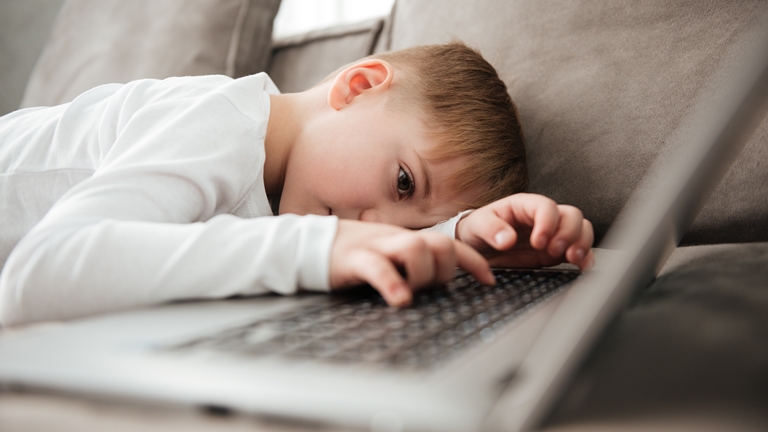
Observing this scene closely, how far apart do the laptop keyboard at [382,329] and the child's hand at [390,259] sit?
0.02 meters

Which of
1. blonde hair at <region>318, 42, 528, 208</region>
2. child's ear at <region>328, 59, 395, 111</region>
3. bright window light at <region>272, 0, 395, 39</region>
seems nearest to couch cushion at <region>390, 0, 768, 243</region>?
blonde hair at <region>318, 42, 528, 208</region>

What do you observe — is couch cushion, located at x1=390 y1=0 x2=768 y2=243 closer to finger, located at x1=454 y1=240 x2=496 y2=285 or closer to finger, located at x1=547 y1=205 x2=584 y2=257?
finger, located at x1=547 y1=205 x2=584 y2=257

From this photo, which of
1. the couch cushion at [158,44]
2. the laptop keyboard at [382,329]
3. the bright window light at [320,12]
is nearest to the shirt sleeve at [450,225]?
the laptop keyboard at [382,329]

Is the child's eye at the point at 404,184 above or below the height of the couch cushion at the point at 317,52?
below

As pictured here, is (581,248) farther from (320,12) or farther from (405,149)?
(320,12)

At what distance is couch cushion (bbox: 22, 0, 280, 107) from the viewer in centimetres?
141

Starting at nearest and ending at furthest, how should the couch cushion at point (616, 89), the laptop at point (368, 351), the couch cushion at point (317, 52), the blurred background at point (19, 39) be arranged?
the laptop at point (368, 351) → the couch cushion at point (616, 89) → the couch cushion at point (317, 52) → the blurred background at point (19, 39)

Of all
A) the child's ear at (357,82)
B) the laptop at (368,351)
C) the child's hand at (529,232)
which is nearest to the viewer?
the laptop at (368,351)

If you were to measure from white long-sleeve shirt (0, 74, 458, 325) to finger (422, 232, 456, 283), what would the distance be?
9cm

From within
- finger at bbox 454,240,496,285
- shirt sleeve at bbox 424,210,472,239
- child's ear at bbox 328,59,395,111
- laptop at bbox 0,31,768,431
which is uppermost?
child's ear at bbox 328,59,395,111

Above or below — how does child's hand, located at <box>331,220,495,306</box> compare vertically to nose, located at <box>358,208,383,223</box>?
above

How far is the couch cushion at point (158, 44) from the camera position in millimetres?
1408

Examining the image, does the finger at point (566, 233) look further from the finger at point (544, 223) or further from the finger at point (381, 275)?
the finger at point (381, 275)

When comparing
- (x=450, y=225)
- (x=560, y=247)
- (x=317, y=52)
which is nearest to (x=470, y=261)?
(x=560, y=247)
